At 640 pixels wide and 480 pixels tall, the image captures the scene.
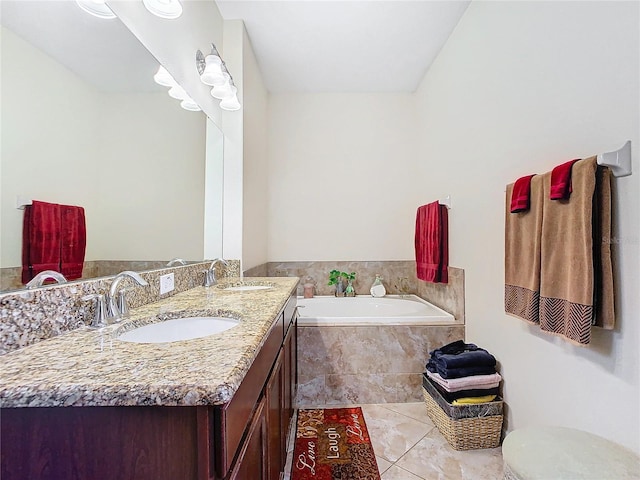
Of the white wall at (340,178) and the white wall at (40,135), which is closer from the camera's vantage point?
the white wall at (40,135)

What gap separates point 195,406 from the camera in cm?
59

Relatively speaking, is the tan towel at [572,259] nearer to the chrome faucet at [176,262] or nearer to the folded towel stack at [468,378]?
the folded towel stack at [468,378]

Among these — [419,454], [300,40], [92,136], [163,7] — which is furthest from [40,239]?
[300,40]

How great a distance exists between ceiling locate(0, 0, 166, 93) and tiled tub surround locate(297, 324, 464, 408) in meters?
1.82

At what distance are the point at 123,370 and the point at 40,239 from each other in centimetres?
49

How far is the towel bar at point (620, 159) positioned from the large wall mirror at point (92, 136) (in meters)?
1.75

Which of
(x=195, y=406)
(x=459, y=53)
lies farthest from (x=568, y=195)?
(x=459, y=53)

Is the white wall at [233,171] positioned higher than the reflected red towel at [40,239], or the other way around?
the white wall at [233,171]

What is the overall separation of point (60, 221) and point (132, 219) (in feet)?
1.15

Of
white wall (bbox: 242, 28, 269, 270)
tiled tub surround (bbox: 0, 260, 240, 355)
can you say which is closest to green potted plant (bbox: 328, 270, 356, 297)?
white wall (bbox: 242, 28, 269, 270)

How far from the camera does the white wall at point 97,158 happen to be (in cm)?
80

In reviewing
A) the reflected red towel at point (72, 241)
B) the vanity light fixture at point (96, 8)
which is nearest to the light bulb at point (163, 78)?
the vanity light fixture at point (96, 8)

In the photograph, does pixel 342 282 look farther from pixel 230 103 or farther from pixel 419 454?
pixel 230 103

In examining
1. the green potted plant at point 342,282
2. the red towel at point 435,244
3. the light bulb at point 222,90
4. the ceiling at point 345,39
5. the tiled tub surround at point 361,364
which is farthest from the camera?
the green potted plant at point 342,282
